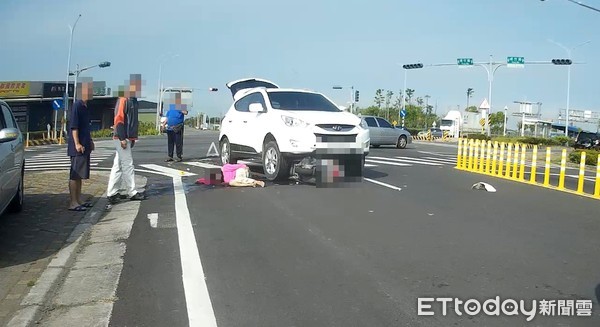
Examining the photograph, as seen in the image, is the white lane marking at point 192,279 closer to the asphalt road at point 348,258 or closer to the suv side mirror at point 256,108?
the asphalt road at point 348,258

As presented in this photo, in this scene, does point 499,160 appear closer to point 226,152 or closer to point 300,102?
point 300,102

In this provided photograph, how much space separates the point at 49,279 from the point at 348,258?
9.53 feet

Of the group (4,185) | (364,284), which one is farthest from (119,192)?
(364,284)

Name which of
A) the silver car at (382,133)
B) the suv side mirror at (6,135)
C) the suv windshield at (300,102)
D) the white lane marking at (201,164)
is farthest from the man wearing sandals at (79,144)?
the silver car at (382,133)

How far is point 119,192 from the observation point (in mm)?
9508

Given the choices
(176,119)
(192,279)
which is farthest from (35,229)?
(176,119)

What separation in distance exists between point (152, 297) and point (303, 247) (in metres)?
2.04

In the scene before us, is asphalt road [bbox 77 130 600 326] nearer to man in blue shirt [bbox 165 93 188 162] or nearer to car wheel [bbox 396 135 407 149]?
man in blue shirt [bbox 165 93 188 162]

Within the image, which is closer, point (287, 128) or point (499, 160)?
point (287, 128)

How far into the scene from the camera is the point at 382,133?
28.9 meters

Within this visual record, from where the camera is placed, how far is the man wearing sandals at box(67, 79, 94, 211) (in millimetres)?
8469

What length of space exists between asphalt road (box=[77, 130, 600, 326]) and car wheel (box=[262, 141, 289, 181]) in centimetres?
90

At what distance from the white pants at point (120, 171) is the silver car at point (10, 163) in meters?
1.37

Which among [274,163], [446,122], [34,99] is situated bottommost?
[274,163]
